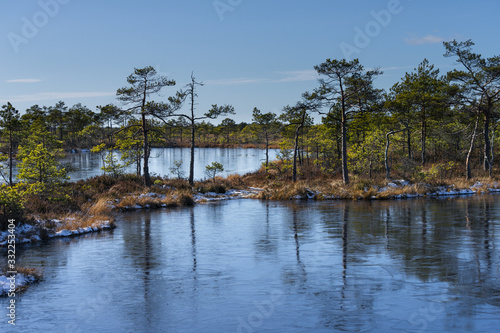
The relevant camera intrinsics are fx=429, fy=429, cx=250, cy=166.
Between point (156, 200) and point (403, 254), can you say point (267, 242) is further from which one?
point (156, 200)

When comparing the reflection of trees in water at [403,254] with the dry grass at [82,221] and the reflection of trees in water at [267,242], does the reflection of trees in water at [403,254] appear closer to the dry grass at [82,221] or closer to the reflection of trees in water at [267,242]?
the reflection of trees in water at [267,242]

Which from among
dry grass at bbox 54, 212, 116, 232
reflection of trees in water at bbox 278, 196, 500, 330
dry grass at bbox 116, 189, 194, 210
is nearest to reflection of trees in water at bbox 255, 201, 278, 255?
reflection of trees in water at bbox 278, 196, 500, 330

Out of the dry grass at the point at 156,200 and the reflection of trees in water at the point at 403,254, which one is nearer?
the reflection of trees in water at the point at 403,254

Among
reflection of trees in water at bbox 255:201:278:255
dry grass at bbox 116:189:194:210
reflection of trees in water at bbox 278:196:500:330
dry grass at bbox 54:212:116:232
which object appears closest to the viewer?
reflection of trees in water at bbox 278:196:500:330

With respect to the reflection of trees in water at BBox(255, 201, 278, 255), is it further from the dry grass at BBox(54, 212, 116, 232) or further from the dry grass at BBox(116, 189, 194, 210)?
the dry grass at BBox(116, 189, 194, 210)

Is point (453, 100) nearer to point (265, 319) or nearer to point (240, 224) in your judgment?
point (240, 224)

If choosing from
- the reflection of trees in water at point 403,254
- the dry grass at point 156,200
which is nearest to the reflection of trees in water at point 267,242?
the reflection of trees in water at point 403,254

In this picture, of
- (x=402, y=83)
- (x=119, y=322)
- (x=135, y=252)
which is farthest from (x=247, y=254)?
(x=402, y=83)

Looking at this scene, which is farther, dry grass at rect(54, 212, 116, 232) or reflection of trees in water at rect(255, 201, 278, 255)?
dry grass at rect(54, 212, 116, 232)

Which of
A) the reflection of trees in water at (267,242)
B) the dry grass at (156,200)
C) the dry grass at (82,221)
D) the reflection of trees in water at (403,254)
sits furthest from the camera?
the dry grass at (156,200)

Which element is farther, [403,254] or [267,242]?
[267,242]

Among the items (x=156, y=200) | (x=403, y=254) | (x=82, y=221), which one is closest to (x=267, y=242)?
(x=403, y=254)

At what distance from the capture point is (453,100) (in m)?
39.6

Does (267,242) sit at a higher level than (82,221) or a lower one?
lower
